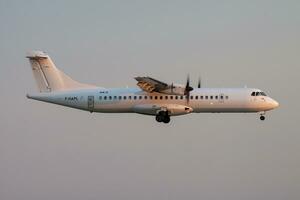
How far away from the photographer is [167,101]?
6184cm

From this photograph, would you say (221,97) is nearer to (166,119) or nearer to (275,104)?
(275,104)

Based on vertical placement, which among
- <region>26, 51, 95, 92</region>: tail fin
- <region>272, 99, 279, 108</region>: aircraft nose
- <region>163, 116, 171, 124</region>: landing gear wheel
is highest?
<region>26, 51, 95, 92</region>: tail fin

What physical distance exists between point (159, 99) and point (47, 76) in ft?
35.6

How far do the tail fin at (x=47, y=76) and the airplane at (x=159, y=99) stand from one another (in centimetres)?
24

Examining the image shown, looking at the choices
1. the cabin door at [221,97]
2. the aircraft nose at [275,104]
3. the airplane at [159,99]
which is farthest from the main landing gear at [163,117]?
the aircraft nose at [275,104]

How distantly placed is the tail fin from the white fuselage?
1.17m

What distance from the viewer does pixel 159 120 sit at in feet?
203

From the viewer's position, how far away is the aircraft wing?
60.3 metres

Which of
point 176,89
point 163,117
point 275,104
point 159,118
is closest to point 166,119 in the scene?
point 163,117

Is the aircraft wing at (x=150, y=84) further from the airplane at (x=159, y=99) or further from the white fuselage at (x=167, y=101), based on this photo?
the white fuselage at (x=167, y=101)

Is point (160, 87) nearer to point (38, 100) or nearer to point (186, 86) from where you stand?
point (186, 86)

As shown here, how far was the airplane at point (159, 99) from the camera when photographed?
61.0 meters

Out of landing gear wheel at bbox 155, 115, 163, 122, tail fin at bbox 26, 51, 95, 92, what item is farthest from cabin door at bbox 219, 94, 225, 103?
tail fin at bbox 26, 51, 95, 92

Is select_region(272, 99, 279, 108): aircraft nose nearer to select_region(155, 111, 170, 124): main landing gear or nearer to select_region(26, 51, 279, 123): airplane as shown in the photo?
select_region(26, 51, 279, 123): airplane
